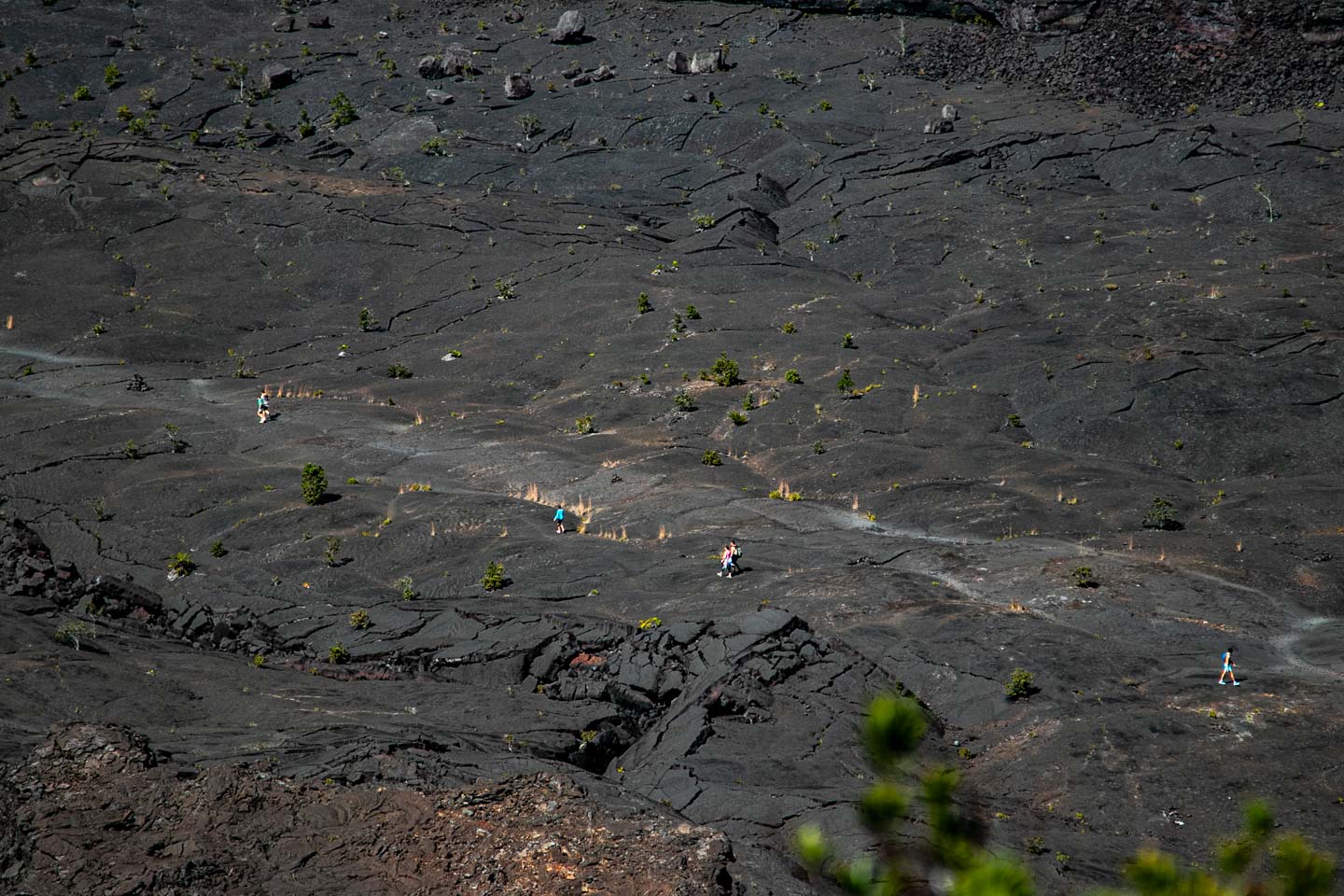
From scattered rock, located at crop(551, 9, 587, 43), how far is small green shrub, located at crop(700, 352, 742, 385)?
48.9 metres

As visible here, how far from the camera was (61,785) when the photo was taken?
1422 centimetres

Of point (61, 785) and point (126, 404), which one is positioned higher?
point (61, 785)

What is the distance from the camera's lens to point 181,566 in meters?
29.7

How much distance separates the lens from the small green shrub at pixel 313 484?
32.7m

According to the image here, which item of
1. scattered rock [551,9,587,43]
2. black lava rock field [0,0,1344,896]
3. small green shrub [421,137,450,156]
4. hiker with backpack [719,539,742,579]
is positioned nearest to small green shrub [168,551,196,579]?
black lava rock field [0,0,1344,896]

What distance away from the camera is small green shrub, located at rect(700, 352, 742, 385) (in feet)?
144

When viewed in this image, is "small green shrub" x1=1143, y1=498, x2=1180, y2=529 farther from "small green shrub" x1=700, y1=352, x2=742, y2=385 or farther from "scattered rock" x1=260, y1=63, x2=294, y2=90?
"scattered rock" x1=260, y1=63, x2=294, y2=90

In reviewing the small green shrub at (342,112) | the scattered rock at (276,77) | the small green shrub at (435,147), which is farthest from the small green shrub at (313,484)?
the scattered rock at (276,77)

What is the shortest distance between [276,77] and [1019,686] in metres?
73.2

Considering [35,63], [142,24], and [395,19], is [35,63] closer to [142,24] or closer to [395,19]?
[142,24]

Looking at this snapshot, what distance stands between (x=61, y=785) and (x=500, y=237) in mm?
50261

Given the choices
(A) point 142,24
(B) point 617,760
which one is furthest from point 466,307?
(A) point 142,24

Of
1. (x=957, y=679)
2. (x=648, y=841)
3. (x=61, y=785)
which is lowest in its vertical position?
(x=957, y=679)

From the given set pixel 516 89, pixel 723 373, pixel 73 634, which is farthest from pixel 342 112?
pixel 73 634
